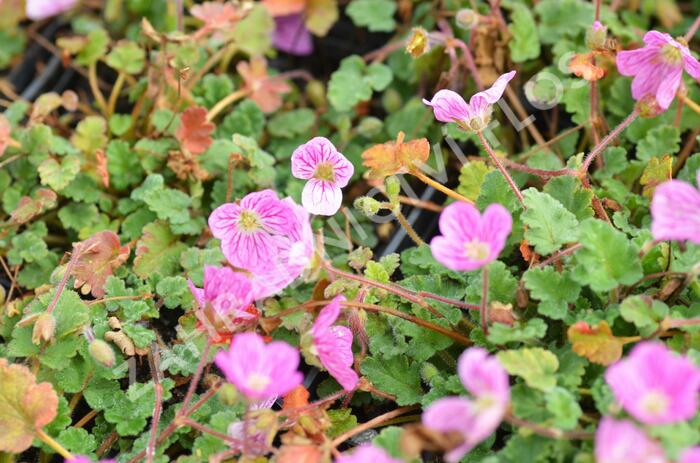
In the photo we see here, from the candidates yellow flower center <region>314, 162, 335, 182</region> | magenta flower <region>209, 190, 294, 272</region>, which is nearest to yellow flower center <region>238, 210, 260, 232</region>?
magenta flower <region>209, 190, 294, 272</region>

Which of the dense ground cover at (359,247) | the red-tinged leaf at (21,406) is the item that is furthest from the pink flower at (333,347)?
the red-tinged leaf at (21,406)

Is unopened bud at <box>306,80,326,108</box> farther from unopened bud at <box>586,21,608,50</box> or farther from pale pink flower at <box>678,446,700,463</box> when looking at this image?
pale pink flower at <box>678,446,700,463</box>

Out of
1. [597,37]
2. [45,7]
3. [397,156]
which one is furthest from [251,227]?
[45,7]

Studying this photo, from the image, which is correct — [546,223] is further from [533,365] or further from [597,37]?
[597,37]

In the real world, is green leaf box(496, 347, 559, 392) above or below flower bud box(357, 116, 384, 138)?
above

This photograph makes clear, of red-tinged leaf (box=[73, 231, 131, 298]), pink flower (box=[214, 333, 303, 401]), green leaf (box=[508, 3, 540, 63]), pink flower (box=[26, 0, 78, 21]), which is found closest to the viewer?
pink flower (box=[214, 333, 303, 401])
